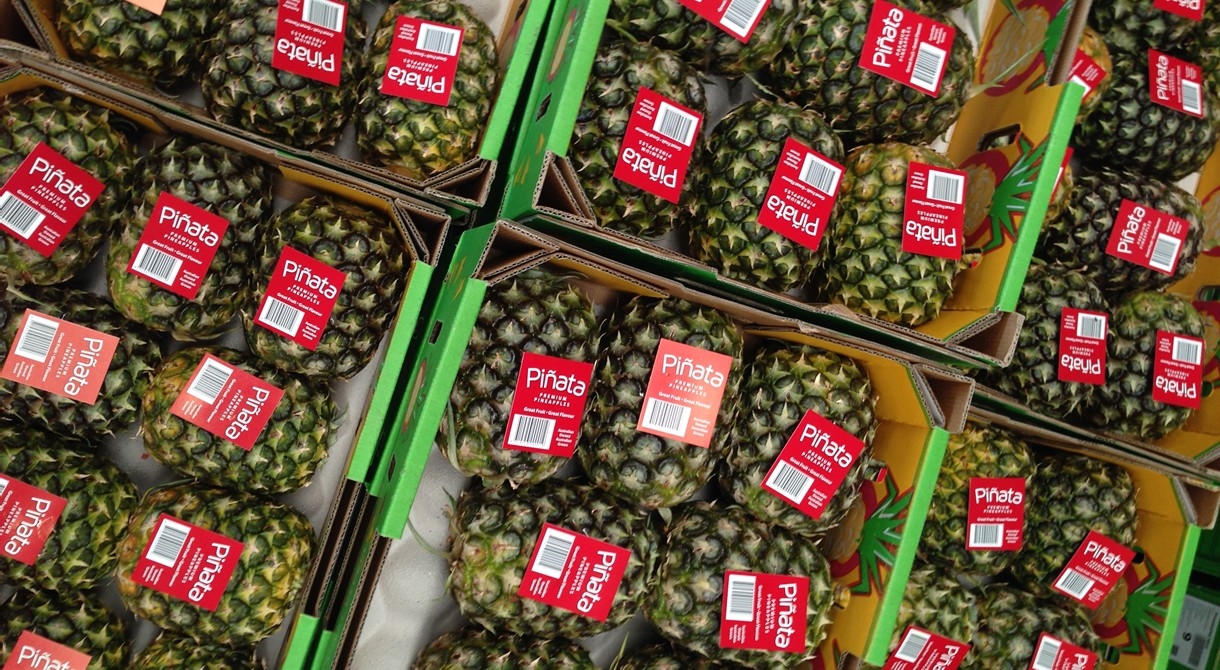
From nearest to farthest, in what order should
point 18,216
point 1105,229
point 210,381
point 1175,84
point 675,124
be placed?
point 18,216 < point 210,381 < point 675,124 < point 1105,229 < point 1175,84

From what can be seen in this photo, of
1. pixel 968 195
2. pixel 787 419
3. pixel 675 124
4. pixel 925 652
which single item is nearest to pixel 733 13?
pixel 675 124

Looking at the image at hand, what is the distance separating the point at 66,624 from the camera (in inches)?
68.2

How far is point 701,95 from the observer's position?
1.95m

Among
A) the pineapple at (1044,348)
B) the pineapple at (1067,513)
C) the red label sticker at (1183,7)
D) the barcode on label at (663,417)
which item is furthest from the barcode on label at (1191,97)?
the barcode on label at (663,417)

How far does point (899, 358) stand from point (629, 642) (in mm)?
1122

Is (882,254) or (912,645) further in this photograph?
(912,645)

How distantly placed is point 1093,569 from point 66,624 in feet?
9.60

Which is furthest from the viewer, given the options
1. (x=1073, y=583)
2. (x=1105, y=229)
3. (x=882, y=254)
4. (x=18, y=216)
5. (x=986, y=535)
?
(x=1105, y=229)

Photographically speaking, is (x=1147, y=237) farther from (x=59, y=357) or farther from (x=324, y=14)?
(x=59, y=357)

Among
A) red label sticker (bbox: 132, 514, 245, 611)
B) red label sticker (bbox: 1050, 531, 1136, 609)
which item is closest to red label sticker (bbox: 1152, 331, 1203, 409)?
red label sticker (bbox: 1050, 531, 1136, 609)

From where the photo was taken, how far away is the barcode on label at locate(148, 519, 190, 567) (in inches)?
66.7

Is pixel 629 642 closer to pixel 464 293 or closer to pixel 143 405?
pixel 464 293

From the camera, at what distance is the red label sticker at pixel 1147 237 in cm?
250

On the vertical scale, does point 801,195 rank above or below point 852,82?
below
